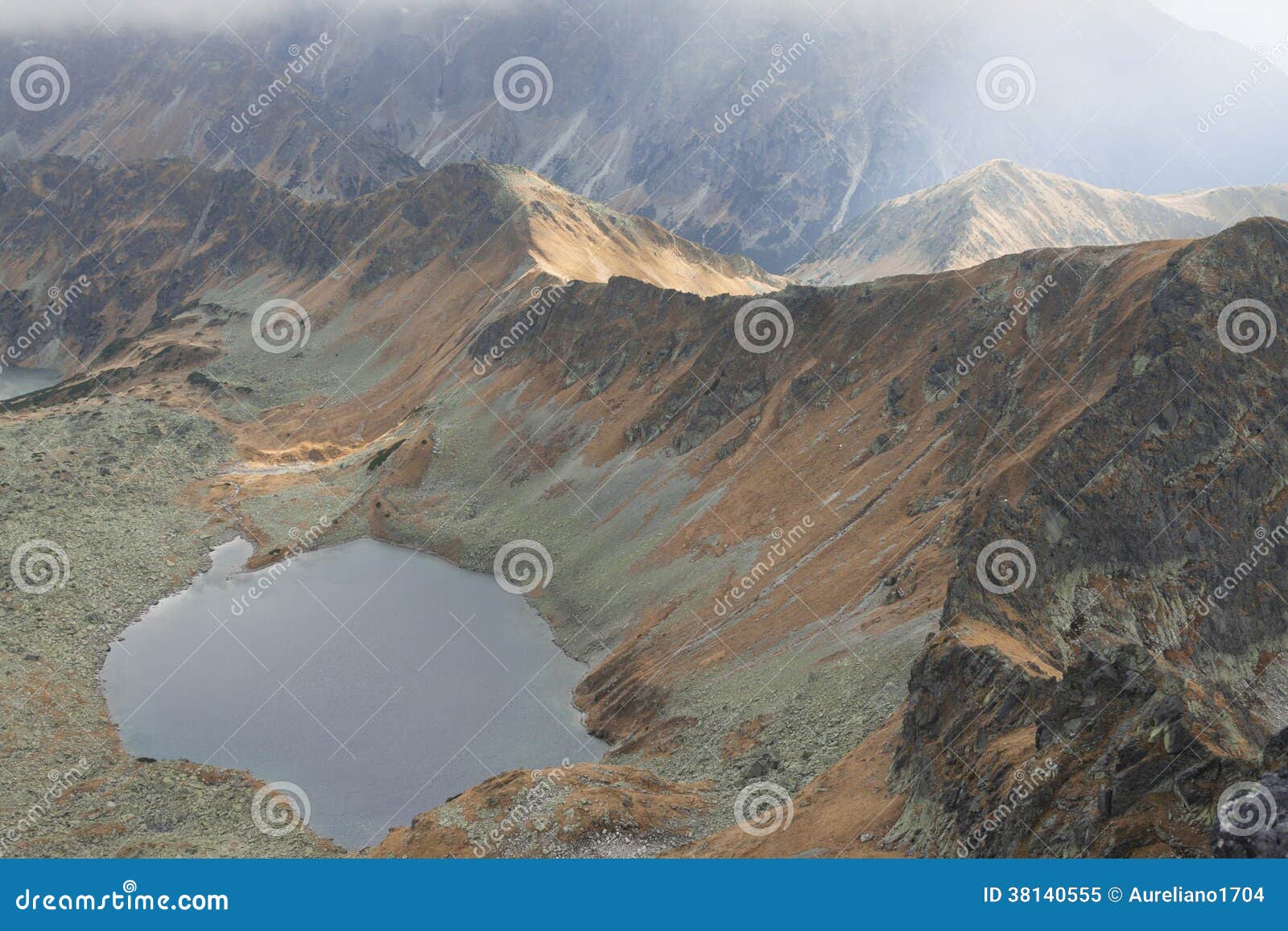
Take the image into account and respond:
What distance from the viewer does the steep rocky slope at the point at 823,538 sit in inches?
1190

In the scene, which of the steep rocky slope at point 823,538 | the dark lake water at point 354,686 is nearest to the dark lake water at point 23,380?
the steep rocky slope at point 823,538

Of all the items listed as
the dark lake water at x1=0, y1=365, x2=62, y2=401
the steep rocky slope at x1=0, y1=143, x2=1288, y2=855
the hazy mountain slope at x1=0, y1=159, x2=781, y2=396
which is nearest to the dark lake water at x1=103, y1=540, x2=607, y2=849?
the steep rocky slope at x1=0, y1=143, x2=1288, y2=855

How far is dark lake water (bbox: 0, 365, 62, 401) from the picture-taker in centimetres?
16875

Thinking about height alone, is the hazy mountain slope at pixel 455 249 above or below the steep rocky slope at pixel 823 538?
above

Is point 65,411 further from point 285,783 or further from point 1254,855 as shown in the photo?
point 1254,855

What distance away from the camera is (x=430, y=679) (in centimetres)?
6100

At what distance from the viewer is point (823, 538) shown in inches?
2251

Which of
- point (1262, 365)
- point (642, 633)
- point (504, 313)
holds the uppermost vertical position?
point (504, 313)

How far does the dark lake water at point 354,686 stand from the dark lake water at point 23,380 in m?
119

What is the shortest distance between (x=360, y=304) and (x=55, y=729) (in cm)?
10450

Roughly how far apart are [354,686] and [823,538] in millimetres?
32148

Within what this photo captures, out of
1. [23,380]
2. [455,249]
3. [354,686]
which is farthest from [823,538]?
[23,380]

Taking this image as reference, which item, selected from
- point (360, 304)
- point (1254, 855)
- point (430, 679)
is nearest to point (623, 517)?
point (430, 679)

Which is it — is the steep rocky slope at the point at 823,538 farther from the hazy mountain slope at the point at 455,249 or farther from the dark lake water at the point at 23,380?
the dark lake water at the point at 23,380
